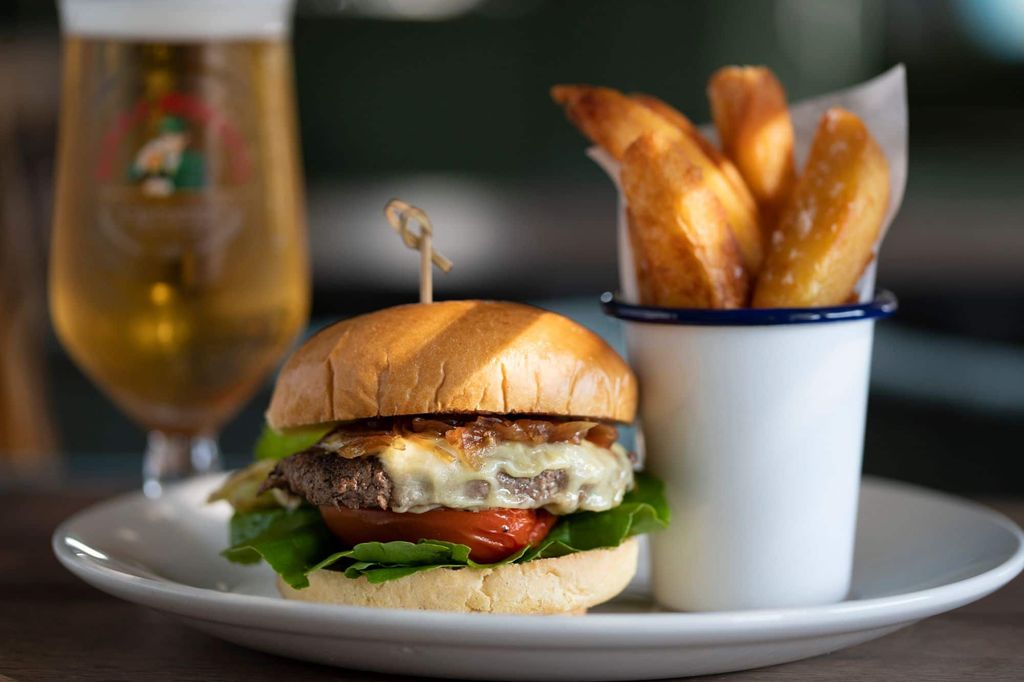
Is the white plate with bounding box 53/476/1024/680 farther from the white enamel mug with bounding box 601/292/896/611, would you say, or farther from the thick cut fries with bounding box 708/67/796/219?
the thick cut fries with bounding box 708/67/796/219

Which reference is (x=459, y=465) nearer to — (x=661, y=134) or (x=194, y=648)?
(x=194, y=648)

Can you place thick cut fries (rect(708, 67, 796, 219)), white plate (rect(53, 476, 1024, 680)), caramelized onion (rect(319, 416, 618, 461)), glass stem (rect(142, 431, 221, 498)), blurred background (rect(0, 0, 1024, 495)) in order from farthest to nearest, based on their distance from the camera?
blurred background (rect(0, 0, 1024, 495)), glass stem (rect(142, 431, 221, 498)), thick cut fries (rect(708, 67, 796, 219)), caramelized onion (rect(319, 416, 618, 461)), white plate (rect(53, 476, 1024, 680))

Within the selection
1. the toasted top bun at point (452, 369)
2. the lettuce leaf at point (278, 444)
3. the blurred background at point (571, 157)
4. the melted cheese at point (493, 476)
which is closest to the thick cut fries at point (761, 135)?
the toasted top bun at point (452, 369)

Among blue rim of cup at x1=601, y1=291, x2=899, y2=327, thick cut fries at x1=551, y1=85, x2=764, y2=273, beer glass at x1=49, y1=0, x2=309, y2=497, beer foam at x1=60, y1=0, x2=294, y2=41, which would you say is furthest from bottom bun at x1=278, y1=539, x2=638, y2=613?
beer foam at x1=60, y1=0, x2=294, y2=41

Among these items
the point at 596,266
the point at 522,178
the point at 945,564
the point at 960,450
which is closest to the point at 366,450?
the point at 945,564

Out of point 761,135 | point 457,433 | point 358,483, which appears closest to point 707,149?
Result: point 761,135

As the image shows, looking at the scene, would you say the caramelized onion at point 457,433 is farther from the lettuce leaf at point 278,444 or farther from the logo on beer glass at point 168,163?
the logo on beer glass at point 168,163

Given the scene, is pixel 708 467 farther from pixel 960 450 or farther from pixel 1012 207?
pixel 1012 207
